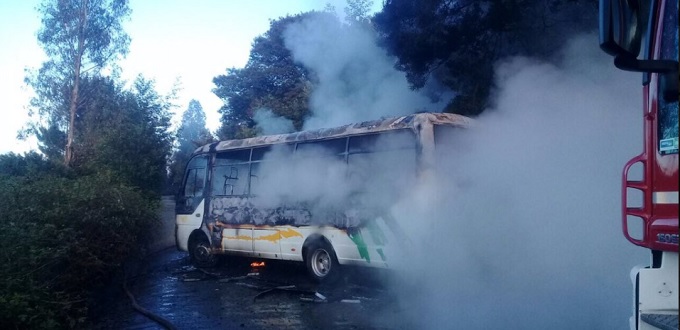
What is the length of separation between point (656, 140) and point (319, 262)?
24.7 feet

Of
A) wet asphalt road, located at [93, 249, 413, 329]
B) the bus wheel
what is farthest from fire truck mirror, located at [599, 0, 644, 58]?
the bus wheel

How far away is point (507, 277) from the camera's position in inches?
275

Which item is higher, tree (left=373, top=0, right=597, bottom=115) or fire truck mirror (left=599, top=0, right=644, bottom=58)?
tree (left=373, top=0, right=597, bottom=115)

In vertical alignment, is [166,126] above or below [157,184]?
above

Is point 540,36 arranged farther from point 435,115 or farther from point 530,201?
point 530,201

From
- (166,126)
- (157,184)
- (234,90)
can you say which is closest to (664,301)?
(157,184)

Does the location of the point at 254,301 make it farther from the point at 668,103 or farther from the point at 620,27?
the point at 620,27

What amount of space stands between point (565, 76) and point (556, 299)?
105 inches

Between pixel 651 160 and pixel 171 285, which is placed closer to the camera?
pixel 651 160

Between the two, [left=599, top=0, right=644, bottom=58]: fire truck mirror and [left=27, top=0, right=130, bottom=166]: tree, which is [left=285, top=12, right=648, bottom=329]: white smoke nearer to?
[left=599, top=0, right=644, bottom=58]: fire truck mirror

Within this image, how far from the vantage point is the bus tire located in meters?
9.49

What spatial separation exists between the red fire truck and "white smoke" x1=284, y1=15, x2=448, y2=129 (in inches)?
440

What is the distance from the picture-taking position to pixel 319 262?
9.80 meters

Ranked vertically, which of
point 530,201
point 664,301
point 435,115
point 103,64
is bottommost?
point 664,301
